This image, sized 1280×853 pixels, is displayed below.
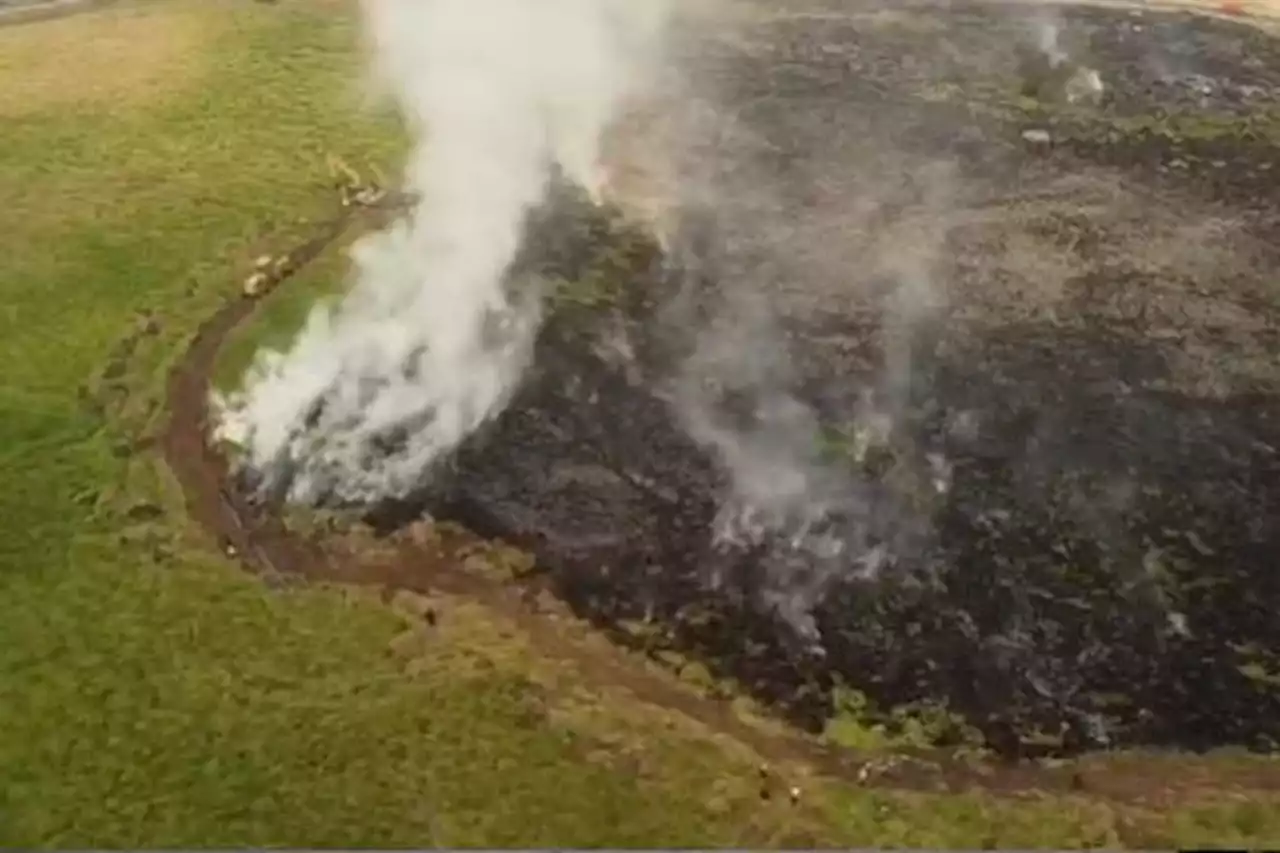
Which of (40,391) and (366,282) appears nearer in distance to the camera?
(40,391)

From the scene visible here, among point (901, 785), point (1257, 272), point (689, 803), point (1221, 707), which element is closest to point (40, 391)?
point (689, 803)

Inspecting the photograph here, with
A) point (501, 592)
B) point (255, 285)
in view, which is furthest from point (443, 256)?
point (501, 592)

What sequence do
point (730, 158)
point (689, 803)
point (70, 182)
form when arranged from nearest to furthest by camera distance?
point (689, 803), point (70, 182), point (730, 158)

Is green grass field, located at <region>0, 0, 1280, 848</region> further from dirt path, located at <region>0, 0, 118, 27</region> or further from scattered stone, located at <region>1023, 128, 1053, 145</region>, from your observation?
scattered stone, located at <region>1023, 128, 1053, 145</region>

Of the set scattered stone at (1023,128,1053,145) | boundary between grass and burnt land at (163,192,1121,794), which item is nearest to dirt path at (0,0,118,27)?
boundary between grass and burnt land at (163,192,1121,794)

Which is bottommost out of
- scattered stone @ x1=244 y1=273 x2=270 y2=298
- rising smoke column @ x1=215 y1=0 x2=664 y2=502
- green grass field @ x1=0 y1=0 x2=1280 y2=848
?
green grass field @ x1=0 y1=0 x2=1280 y2=848

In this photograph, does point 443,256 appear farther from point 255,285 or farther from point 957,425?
point 957,425

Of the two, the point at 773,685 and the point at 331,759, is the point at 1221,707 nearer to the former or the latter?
the point at 773,685
